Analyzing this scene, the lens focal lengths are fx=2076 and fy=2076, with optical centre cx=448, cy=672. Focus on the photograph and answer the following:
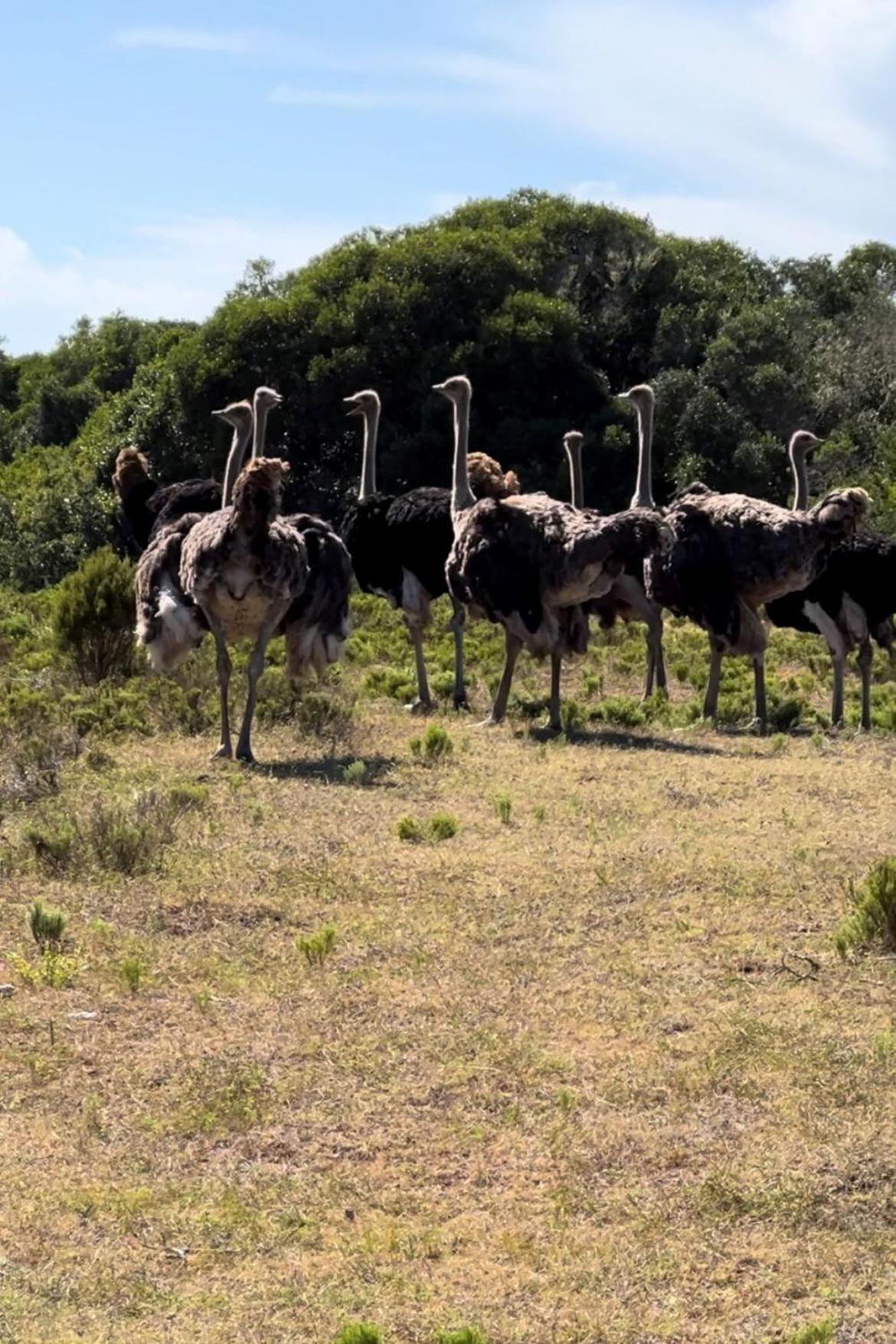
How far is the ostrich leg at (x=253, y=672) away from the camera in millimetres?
11852

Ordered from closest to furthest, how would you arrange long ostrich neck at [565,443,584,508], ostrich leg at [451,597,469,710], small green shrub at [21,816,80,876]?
small green shrub at [21,816,80,876], ostrich leg at [451,597,469,710], long ostrich neck at [565,443,584,508]

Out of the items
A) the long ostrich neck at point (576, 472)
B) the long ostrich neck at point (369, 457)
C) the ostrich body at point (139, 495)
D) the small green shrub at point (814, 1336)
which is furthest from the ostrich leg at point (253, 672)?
the small green shrub at point (814, 1336)

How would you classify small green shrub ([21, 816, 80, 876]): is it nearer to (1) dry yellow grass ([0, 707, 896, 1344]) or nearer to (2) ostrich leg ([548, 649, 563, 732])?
(1) dry yellow grass ([0, 707, 896, 1344])

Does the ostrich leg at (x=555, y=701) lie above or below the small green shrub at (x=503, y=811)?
above

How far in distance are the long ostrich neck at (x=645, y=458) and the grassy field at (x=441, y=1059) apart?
4.20 m

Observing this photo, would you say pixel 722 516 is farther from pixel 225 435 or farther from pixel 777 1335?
pixel 225 435

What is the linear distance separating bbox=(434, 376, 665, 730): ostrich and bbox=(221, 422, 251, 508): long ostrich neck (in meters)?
1.53

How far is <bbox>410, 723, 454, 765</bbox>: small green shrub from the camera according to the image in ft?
39.8

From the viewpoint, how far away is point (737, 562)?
44.7ft

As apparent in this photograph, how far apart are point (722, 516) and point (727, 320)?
53.9 ft

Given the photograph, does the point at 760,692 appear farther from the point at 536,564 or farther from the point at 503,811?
the point at 503,811

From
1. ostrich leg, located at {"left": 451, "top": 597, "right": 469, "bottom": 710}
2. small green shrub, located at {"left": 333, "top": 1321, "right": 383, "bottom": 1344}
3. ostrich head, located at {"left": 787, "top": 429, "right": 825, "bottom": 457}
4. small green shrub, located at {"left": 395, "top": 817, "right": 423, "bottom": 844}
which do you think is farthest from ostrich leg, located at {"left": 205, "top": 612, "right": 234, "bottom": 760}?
small green shrub, located at {"left": 333, "top": 1321, "right": 383, "bottom": 1344}

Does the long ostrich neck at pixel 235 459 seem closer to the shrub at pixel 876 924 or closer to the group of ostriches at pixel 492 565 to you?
the group of ostriches at pixel 492 565

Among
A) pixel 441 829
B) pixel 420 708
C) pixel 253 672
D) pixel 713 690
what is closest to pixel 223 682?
pixel 253 672
